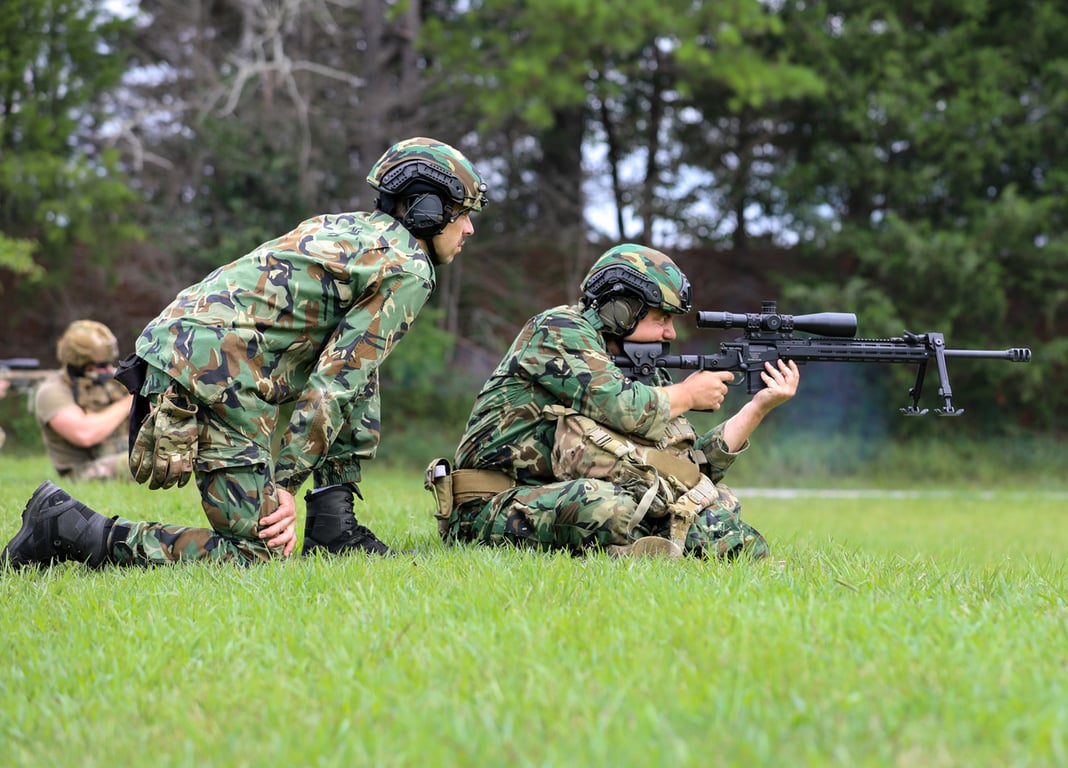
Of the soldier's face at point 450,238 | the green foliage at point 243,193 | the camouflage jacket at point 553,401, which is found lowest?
the camouflage jacket at point 553,401

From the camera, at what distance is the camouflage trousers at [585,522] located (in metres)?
5.15

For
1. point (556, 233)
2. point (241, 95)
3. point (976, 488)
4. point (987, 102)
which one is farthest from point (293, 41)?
point (976, 488)

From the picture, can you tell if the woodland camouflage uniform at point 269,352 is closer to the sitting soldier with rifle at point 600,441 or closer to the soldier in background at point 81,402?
the sitting soldier with rifle at point 600,441

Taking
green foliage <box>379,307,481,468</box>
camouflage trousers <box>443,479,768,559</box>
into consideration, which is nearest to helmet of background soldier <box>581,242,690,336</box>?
camouflage trousers <box>443,479,768,559</box>

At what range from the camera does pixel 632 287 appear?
539 cm

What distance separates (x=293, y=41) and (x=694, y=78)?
28.8 feet

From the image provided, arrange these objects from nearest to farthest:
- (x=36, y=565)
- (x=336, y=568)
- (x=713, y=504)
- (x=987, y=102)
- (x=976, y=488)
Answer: (x=336, y=568), (x=36, y=565), (x=713, y=504), (x=976, y=488), (x=987, y=102)

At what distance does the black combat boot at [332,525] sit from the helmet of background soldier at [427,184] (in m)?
1.34

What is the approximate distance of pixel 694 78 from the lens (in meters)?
20.7

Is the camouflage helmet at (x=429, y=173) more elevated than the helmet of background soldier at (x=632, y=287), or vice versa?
the camouflage helmet at (x=429, y=173)

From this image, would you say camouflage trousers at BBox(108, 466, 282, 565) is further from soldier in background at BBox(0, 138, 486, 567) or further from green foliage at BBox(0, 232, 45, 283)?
green foliage at BBox(0, 232, 45, 283)

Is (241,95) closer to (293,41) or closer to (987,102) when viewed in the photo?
(293,41)

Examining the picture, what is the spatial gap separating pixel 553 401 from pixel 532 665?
8.18 ft

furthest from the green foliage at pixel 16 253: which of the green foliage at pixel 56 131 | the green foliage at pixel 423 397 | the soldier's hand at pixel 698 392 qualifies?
the soldier's hand at pixel 698 392
